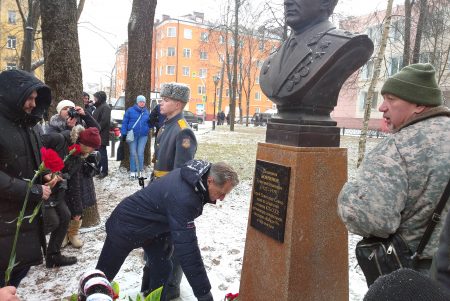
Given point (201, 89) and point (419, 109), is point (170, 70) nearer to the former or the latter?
point (201, 89)

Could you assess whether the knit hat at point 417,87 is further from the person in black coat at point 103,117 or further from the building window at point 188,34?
the building window at point 188,34

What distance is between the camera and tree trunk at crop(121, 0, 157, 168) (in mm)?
7766

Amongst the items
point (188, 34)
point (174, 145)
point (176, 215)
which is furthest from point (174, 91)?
point (188, 34)

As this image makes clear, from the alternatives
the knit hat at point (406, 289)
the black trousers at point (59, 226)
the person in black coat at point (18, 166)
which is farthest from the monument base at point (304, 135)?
the black trousers at point (59, 226)

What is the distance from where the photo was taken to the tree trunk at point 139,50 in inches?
306

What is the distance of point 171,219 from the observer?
7.72ft

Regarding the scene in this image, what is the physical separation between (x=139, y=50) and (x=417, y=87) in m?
6.98

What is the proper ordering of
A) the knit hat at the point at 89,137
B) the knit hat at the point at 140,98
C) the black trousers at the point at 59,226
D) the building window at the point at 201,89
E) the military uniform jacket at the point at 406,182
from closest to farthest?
the military uniform jacket at the point at 406,182 < the black trousers at the point at 59,226 < the knit hat at the point at 89,137 < the knit hat at the point at 140,98 < the building window at the point at 201,89

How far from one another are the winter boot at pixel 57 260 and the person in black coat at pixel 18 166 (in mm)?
1210

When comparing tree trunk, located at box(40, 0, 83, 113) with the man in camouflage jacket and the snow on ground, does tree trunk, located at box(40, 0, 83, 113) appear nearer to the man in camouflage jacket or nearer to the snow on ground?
the snow on ground

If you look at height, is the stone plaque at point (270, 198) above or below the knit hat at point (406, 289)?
below

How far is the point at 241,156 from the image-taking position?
38.2 ft

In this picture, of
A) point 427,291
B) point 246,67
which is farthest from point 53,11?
point 246,67

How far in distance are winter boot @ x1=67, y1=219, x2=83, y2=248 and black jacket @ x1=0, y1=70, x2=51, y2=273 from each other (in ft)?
5.69
